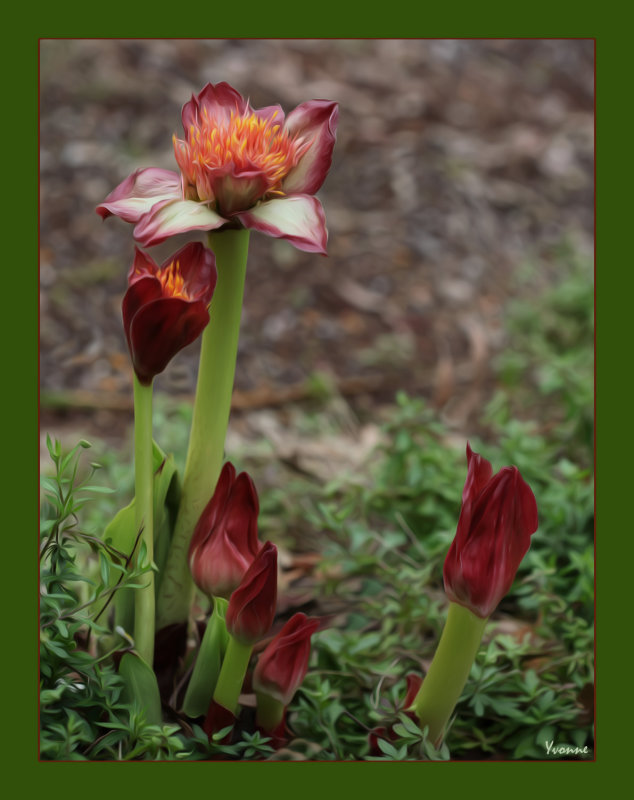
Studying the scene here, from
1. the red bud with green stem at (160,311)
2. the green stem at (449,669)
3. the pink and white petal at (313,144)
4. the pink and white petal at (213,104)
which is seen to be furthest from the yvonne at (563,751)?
the pink and white petal at (213,104)

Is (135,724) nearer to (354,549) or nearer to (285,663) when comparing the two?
(285,663)

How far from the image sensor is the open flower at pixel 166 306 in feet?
3.21

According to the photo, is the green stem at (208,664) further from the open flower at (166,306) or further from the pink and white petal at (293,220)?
the pink and white petal at (293,220)

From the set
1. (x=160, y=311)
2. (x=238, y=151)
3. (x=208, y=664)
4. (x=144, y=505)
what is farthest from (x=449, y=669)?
(x=238, y=151)

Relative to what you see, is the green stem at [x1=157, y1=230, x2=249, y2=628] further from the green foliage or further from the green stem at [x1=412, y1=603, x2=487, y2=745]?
the green stem at [x1=412, y1=603, x2=487, y2=745]

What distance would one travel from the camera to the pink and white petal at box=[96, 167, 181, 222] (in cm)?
99

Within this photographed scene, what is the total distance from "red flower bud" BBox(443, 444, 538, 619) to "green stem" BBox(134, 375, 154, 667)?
362 millimetres

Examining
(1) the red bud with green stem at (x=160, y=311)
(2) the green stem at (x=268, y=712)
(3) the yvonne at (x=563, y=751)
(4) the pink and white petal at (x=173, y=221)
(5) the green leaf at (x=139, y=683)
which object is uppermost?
(4) the pink and white petal at (x=173, y=221)

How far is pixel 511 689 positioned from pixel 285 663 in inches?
14.9

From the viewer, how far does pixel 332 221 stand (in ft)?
10.2

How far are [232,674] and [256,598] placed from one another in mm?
139

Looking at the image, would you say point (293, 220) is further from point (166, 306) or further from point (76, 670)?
point (76, 670)

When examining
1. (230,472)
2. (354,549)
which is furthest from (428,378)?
(230,472)

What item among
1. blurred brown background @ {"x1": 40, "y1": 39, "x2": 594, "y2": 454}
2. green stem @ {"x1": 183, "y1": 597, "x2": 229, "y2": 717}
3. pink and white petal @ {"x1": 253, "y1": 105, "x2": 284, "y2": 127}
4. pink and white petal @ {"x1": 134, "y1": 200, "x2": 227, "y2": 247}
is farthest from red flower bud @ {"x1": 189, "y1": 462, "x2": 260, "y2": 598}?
blurred brown background @ {"x1": 40, "y1": 39, "x2": 594, "y2": 454}
